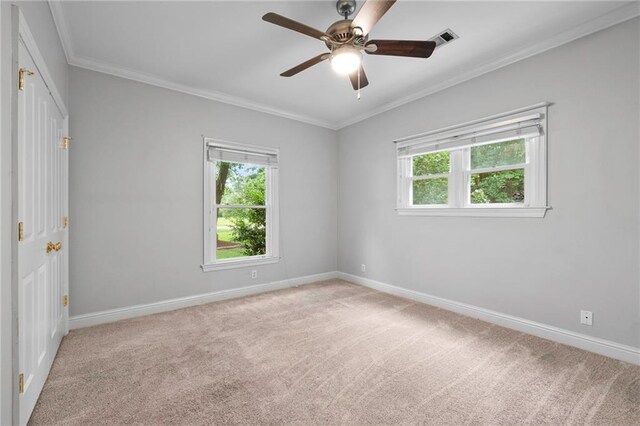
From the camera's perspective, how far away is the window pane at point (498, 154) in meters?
2.89

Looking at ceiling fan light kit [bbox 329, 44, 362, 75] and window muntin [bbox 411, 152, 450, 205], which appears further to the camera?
window muntin [bbox 411, 152, 450, 205]

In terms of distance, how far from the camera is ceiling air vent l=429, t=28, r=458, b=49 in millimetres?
2477

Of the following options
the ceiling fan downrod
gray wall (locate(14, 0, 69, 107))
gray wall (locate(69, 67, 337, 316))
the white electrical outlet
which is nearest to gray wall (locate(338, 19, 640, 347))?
the white electrical outlet

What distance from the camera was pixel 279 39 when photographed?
8.45 ft

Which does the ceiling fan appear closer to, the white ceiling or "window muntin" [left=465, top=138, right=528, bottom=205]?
the white ceiling

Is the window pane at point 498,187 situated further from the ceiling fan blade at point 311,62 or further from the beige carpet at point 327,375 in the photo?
the ceiling fan blade at point 311,62

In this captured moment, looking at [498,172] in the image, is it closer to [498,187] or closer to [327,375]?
[498,187]

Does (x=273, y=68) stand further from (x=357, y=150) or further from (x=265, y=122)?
(x=357, y=150)

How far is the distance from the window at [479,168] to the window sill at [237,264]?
2.03m

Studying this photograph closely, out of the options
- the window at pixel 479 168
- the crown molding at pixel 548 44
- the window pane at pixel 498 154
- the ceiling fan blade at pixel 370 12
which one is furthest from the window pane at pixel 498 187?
the ceiling fan blade at pixel 370 12

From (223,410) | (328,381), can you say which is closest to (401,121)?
(328,381)

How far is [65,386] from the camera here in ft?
→ 6.38

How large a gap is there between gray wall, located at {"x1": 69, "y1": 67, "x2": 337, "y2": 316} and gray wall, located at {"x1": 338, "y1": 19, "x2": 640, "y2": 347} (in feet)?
8.30

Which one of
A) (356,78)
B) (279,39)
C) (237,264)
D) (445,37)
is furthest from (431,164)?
(237,264)
